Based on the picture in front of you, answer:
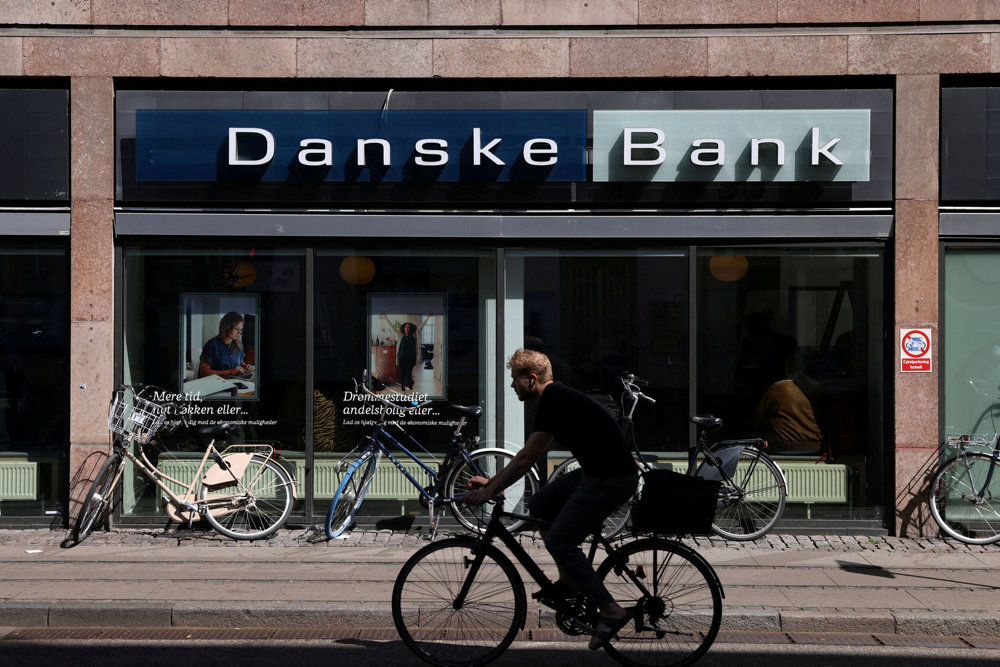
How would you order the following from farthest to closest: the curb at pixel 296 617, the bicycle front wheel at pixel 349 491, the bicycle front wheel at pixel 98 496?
the bicycle front wheel at pixel 349 491
the bicycle front wheel at pixel 98 496
the curb at pixel 296 617

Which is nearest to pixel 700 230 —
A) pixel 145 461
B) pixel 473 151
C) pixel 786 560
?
pixel 473 151

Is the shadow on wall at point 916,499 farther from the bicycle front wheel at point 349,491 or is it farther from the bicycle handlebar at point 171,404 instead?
the bicycle handlebar at point 171,404

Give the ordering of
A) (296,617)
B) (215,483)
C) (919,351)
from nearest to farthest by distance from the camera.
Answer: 1. (296,617)
2. (215,483)
3. (919,351)

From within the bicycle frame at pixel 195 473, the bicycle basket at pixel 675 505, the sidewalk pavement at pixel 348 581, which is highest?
the bicycle basket at pixel 675 505

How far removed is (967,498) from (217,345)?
23.8 ft

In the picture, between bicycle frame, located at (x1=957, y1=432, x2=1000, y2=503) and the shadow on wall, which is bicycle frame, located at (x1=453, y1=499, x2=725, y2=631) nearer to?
the shadow on wall

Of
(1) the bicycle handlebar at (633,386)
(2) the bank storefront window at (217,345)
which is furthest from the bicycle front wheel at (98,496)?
(1) the bicycle handlebar at (633,386)

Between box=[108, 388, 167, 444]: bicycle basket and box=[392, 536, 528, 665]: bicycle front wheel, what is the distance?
457 cm

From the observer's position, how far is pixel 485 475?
384 inches

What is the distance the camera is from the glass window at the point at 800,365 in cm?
998

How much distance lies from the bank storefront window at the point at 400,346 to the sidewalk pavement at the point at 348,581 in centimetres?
62

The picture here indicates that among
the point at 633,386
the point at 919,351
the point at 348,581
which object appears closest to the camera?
the point at 348,581

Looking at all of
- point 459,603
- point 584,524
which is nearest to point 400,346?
point 459,603

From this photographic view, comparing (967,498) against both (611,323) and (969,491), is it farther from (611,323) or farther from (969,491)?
(611,323)
